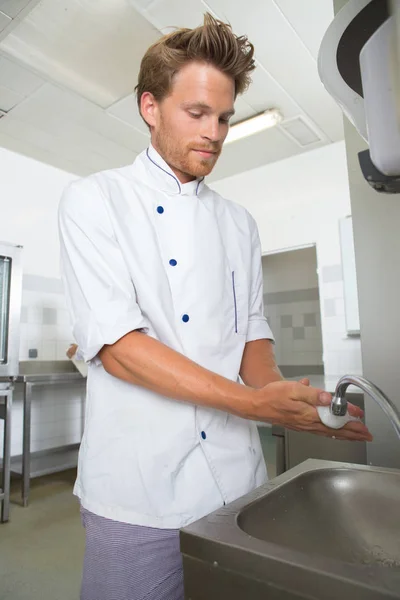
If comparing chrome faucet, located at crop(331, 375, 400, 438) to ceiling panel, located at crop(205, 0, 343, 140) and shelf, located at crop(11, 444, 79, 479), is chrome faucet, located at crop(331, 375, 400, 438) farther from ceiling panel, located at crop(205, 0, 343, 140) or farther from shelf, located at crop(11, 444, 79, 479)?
shelf, located at crop(11, 444, 79, 479)

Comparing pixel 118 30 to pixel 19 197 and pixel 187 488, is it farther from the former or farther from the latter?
pixel 187 488

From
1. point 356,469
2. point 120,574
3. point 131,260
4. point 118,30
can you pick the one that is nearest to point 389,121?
point 131,260

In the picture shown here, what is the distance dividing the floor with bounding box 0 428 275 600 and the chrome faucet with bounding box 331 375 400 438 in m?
1.86

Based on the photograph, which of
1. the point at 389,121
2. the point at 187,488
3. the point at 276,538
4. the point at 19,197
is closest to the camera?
the point at 389,121

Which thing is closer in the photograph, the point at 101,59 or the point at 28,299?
the point at 101,59

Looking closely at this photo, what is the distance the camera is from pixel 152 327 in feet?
2.92

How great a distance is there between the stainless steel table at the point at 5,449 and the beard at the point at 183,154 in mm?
2494

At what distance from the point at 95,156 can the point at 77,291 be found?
3.78m

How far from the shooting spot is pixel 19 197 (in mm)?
4012

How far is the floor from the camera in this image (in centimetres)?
201

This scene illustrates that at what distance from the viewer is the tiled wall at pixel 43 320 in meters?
4.00

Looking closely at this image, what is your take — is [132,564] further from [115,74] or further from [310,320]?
[310,320]

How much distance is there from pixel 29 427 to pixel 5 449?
37cm

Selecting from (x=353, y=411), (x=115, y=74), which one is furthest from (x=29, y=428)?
(x=353, y=411)
